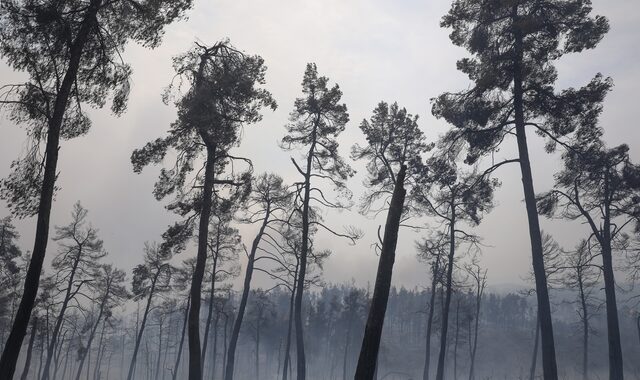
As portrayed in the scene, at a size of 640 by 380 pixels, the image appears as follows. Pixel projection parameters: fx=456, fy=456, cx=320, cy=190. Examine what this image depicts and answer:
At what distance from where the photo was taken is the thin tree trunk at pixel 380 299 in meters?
7.35

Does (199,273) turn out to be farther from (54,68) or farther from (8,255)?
(8,255)

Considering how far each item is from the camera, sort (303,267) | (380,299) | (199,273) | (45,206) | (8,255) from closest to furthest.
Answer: (380,299)
(45,206)
(199,273)
(303,267)
(8,255)

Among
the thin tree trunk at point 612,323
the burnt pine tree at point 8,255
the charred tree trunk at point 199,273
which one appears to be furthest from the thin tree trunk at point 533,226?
the burnt pine tree at point 8,255

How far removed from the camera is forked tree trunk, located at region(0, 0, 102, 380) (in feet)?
27.9

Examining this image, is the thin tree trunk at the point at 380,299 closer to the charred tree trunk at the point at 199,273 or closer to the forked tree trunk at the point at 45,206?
the forked tree trunk at the point at 45,206

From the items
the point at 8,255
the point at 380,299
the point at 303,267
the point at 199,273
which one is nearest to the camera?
the point at 380,299

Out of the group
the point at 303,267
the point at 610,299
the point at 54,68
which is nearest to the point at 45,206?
the point at 54,68

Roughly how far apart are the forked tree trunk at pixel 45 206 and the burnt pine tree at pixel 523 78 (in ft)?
35.6

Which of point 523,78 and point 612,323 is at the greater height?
point 523,78

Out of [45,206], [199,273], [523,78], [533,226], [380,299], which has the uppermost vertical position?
[523,78]

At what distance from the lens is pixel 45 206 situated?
917 centimetres

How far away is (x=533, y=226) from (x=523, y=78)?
14.8 ft

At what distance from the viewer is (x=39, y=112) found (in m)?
10.1

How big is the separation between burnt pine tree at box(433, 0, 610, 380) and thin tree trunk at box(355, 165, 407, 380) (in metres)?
6.72
